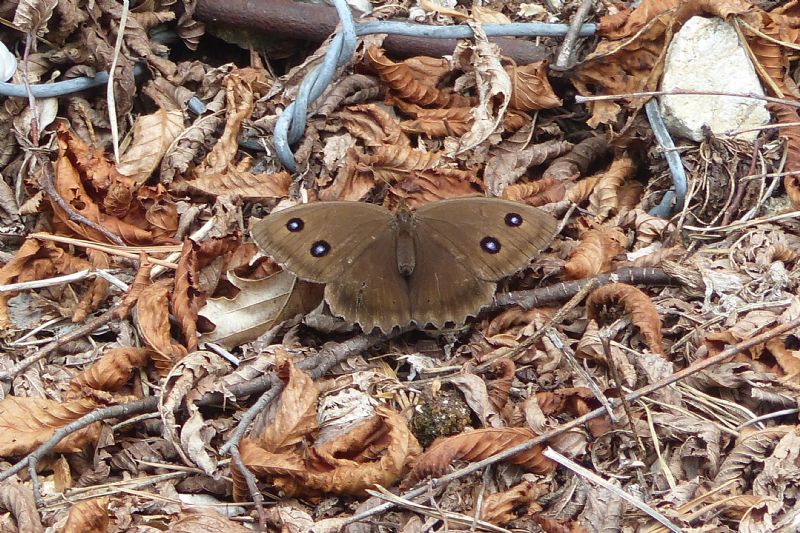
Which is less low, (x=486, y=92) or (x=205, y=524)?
(x=486, y=92)

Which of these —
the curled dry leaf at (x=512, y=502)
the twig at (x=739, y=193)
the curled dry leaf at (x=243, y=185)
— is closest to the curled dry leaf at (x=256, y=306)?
the curled dry leaf at (x=243, y=185)

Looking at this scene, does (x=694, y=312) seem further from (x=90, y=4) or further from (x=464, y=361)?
(x=90, y=4)

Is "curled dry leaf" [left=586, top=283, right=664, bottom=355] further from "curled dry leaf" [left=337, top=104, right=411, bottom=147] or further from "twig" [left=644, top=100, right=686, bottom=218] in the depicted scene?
"curled dry leaf" [left=337, top=104, right=411, bottom=147]

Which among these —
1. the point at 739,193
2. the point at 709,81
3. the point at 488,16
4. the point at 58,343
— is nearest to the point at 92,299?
the point at 58,343

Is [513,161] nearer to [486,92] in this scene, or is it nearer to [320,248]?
[486,92]

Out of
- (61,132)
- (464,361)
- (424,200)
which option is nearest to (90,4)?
(61,132)

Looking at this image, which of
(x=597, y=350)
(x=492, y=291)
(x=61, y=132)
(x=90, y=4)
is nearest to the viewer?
(x=597, y=350)
